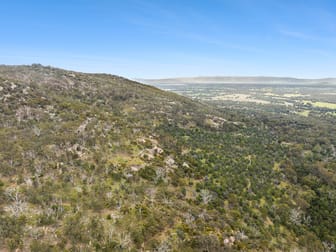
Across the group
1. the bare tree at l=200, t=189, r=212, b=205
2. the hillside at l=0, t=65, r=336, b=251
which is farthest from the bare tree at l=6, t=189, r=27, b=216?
the bare tree at l=200, t=189, r=212, b=205

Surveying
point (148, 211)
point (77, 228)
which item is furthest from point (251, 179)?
point (77, 228)

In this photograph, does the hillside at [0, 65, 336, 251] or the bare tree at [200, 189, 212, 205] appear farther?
the bare tree at [200, 189, 212, 205]

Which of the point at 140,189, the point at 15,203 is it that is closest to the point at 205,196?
the point at 140,189

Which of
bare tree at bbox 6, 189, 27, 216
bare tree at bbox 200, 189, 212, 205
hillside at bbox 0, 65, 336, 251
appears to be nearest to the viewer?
bare tree at bbox 6, 189, 27, 216

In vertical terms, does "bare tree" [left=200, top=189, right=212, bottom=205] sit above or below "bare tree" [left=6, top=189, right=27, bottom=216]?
below

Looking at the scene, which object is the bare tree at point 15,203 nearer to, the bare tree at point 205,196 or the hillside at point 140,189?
the hillside at point 140,189

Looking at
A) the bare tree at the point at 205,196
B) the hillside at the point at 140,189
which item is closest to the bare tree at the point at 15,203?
the hillside at the point at 140,189

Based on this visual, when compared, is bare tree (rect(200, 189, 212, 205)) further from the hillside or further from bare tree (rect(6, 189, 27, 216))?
bare tree (rect(6, 189, 27, 216))

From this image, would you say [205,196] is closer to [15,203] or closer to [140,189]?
[140,189]

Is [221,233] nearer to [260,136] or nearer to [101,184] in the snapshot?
[101,184]
